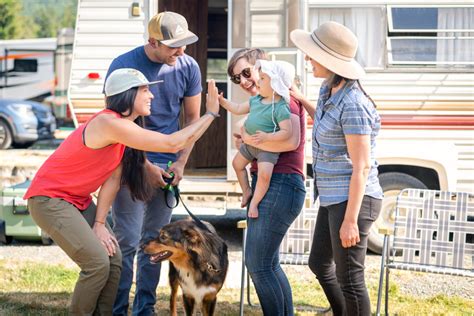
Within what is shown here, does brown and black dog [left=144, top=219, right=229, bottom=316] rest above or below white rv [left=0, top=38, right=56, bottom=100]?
below

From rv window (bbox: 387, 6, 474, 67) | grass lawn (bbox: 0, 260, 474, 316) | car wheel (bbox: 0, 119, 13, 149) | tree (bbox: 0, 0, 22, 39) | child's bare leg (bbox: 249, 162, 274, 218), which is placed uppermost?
tree (bbox: 0, 0, 22, 39)

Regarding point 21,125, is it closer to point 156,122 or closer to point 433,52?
point 433,52

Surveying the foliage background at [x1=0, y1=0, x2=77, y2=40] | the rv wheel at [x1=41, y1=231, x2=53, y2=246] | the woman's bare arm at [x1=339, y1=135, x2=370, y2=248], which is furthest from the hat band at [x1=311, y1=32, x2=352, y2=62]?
the foliage background at [x1=0, y1=0, x2=77, y2=40]

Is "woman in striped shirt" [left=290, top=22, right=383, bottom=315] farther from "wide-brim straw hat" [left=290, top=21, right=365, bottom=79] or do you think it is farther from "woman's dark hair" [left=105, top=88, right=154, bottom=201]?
"woman's dark hair" [left=105, top=88, right=154, bottom=201]

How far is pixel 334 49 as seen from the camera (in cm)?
386

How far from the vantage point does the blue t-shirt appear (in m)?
4.62

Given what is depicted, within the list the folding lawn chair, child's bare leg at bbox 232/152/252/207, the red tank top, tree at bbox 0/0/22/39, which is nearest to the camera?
the red tank top

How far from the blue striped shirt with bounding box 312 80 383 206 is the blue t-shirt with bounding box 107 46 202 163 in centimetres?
108

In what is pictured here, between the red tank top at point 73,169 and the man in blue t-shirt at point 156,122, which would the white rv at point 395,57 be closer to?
the man in blue t-shirt at point 156,122

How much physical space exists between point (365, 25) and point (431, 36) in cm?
57

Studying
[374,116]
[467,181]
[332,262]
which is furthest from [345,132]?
[467,181]

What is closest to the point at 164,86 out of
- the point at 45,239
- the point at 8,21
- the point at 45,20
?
the point at 45,239

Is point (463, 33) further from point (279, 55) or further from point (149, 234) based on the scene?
point (149, 234)

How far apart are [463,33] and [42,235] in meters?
4.11
